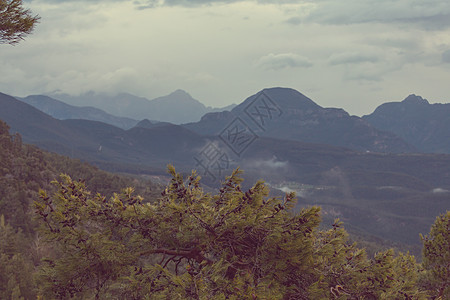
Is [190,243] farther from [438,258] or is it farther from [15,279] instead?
[15,279]

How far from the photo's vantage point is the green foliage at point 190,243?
836cm

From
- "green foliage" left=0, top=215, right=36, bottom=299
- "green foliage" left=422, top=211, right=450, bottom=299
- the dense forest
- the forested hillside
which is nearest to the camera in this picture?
the dense forest

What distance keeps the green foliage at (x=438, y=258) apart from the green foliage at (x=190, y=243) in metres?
11.6

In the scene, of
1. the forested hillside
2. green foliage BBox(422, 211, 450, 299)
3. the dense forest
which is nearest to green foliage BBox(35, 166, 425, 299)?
the dense forest

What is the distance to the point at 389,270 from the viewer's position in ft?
31.7

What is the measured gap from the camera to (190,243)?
341 inches

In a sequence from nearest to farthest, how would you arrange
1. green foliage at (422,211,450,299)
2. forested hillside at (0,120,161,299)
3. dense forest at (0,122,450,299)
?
dense forest at (0,122,450,299) → green foliage at (422,211,450,299) → forested hillside at (0,120,161,299)

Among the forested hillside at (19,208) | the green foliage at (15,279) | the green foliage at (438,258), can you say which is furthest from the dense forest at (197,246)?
the green foliage at (15,279)

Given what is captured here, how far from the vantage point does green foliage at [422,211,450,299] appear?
754 inches

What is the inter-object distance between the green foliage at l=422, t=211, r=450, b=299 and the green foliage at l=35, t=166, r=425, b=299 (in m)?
11.6

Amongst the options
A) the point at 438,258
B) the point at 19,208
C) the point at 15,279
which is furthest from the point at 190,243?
the point at 19,208

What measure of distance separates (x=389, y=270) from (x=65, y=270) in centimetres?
751

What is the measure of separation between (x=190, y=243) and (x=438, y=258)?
16.7m

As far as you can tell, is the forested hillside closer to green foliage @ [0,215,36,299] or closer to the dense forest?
green foliage @ [0,215,36,299]
